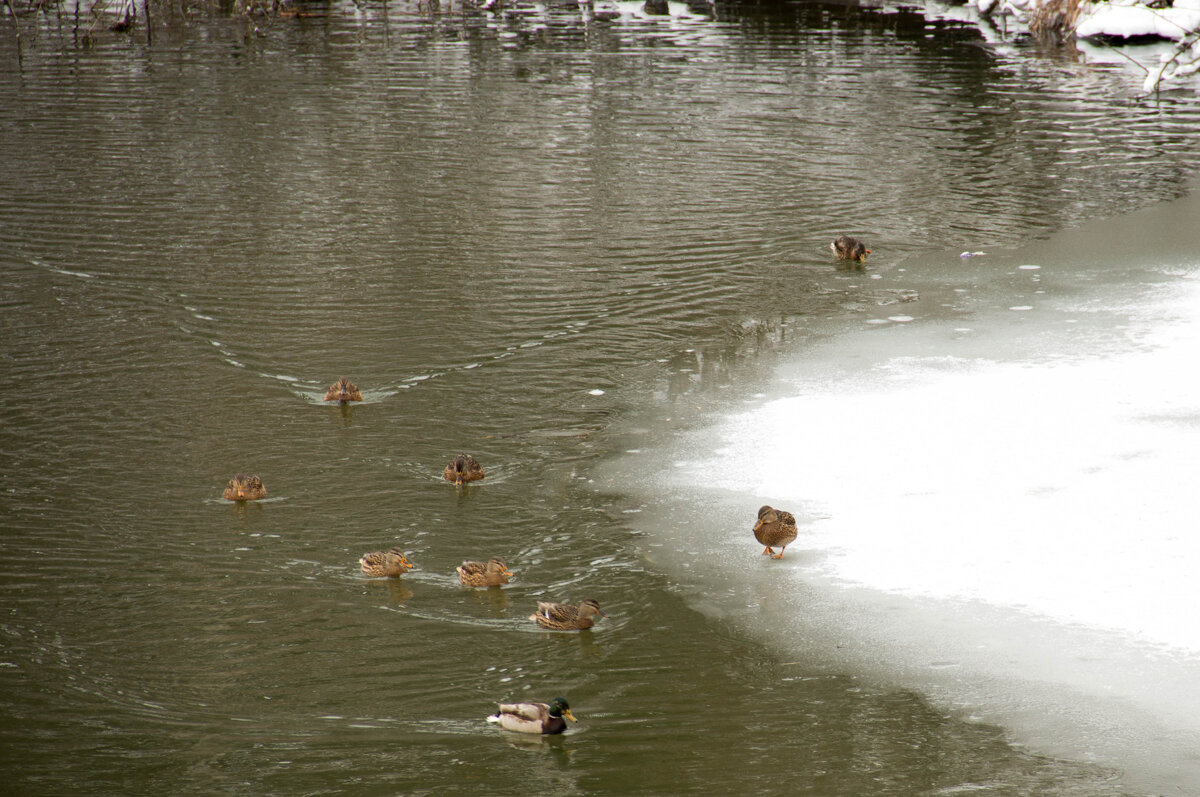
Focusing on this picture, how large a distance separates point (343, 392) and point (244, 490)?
66.5 inches

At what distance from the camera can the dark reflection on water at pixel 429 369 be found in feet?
19.1

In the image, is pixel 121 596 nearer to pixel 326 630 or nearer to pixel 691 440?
pixel 326 630

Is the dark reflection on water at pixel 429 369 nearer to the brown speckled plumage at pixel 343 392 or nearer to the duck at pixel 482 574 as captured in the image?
the duck at pixel 482 574

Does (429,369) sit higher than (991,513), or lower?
higher

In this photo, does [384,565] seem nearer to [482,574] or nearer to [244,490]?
[482,574]

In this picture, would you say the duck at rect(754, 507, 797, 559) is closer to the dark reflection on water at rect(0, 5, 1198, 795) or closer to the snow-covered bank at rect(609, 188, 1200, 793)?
the snow-covered bank at rect(609, 188, 1200, 793)

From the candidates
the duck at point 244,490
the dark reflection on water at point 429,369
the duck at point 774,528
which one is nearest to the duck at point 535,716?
the dark reflection on water at point 429,369

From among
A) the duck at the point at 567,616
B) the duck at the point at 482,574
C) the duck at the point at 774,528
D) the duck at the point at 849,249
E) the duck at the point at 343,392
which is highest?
the duck at the point at 849,249

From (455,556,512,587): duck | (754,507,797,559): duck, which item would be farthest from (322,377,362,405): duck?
(754,507,797,559): duck

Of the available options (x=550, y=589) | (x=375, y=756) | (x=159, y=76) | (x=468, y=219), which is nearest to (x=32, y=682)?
(x=375, y=756)

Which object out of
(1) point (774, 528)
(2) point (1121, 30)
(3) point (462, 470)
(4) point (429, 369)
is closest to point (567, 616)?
(1) point (774, 528)

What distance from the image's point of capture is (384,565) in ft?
23.4

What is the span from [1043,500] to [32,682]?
5.81 m

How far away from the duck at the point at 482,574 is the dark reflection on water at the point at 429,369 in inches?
3.5
